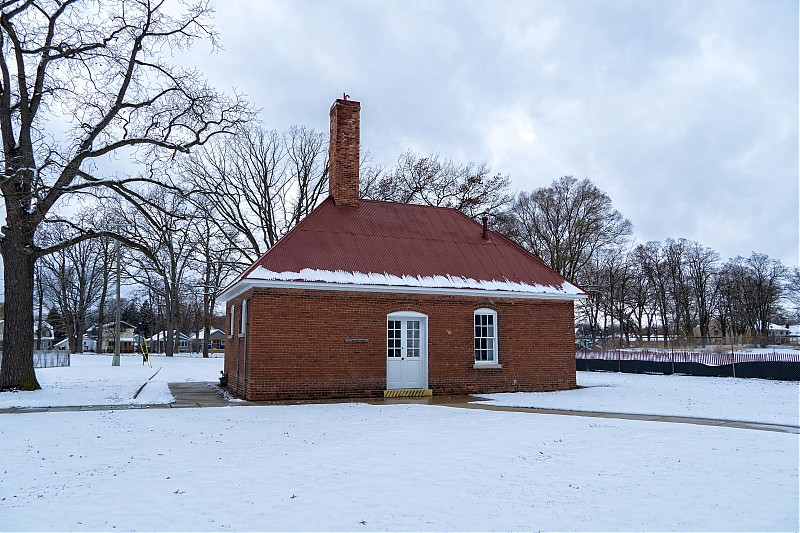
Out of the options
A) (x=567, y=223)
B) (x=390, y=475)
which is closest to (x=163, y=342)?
(x=567, y=223)

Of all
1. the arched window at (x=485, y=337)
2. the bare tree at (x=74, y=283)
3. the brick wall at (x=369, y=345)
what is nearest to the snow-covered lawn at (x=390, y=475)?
the brick wall at (x=369, y=345)

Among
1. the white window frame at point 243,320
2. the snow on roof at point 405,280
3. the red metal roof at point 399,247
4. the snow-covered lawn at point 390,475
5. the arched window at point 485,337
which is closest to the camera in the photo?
the snow-covered lawn at point 390,475

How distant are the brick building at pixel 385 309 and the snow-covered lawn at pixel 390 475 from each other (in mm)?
3740

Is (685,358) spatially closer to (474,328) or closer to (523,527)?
(474,328)

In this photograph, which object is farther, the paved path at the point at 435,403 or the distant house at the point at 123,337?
the distant house at the point at 123,337

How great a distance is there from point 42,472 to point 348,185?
12.6 meters

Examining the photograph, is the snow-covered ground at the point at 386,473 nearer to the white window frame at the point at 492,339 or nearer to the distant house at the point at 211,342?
the white window frame at the point at 492,339

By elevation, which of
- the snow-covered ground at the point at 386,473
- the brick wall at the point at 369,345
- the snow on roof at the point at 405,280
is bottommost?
the snow-covered ground at the point at 386,473

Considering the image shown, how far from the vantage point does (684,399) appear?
51.9 ft

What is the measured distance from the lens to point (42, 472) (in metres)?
7.34

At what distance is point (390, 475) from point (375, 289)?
28.6ft

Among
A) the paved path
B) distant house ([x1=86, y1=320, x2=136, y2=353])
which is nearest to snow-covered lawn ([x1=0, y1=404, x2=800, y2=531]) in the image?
the paved path

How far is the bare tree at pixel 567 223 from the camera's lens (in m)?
45.0

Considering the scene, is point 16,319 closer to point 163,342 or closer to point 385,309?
point 385,309
